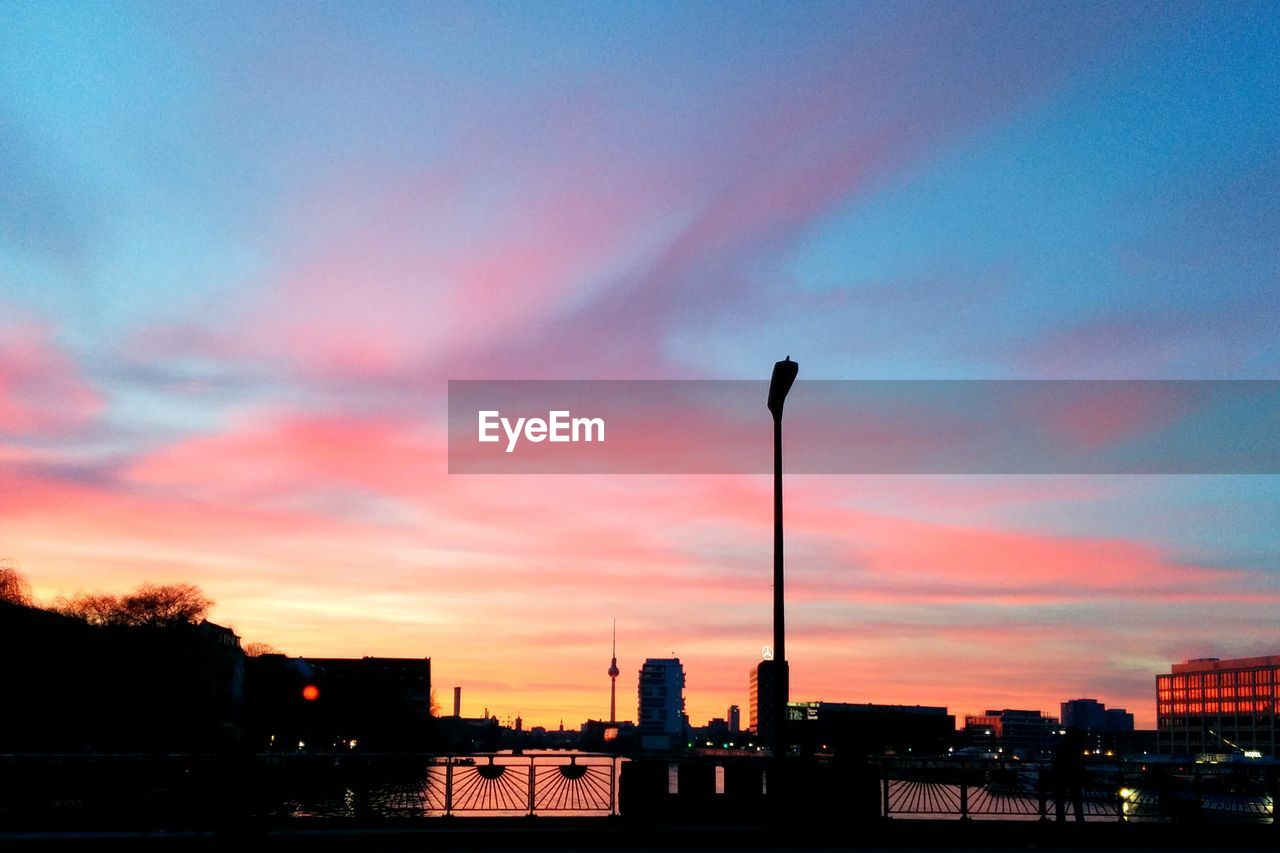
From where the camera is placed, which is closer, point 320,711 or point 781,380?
point 320,711

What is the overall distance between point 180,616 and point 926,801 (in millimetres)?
104077

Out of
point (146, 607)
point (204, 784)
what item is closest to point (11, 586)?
point (146, 607)

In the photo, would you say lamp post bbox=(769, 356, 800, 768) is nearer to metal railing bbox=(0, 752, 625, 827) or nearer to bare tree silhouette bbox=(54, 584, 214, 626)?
metal railing bbox=(0, 752, 625, 827)

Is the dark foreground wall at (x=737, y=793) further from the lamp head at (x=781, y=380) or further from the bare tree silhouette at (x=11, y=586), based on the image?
the bare tree silhouette at (x=11, y=586)

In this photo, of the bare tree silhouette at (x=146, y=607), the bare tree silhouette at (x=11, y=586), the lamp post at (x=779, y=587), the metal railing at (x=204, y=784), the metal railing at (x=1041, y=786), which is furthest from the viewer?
the bare tree silhouette at (x=146, y=607)

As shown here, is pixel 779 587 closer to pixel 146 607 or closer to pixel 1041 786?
pixel 1041 786

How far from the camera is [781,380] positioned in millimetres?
20578

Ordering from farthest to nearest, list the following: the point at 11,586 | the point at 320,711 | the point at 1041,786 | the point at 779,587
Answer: the point at 11,586 < the point at 1041,786 < the point at 779,587 < the point at 320,711

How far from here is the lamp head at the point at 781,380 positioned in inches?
803

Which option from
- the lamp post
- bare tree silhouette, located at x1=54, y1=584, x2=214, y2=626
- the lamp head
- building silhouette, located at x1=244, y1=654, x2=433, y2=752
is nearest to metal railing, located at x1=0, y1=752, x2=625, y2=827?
building silhouette, located at x1=244, y1=654, x2=433, y2=752

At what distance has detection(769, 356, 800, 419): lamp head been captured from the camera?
20.4m

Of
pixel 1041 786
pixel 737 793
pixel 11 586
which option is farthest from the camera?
pixel 11 586

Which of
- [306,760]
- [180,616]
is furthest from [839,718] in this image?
[306,760]

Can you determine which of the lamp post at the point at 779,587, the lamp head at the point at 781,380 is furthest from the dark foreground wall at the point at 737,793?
the lamp head at the point at 781,380
